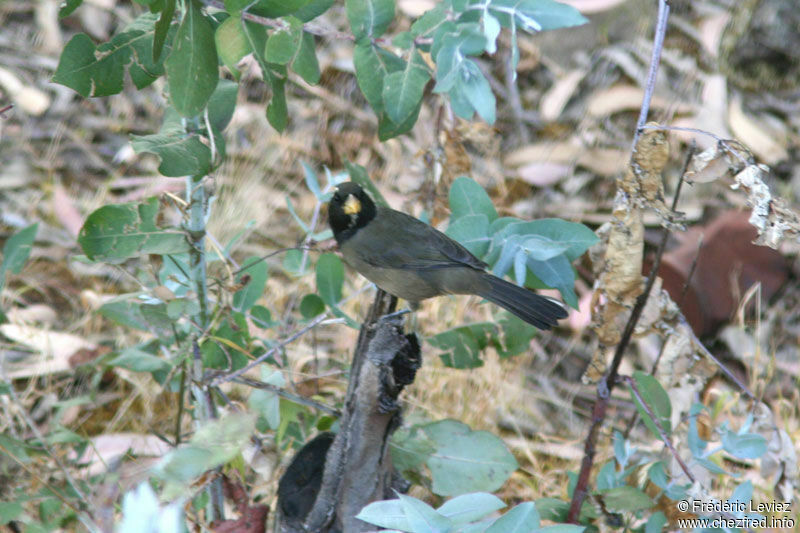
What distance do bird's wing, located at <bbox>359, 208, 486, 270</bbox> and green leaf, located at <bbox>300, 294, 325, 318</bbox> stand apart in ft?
0.73

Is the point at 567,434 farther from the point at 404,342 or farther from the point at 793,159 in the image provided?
the point at 793,159

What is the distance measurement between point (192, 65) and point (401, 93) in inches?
18.3

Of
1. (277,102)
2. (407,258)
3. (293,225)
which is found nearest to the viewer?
(277,102)

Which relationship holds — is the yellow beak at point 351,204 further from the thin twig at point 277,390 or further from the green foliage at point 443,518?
the green foliage at point 443,518

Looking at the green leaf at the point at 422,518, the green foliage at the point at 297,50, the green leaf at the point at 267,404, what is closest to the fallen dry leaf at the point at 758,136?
the green foliage at the point at 297,50

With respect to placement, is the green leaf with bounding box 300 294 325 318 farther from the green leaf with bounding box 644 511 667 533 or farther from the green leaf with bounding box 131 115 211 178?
the green leaf with bounding box 644 511 667 533

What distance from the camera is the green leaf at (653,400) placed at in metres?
1.91

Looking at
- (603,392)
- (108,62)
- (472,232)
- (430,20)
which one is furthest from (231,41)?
(603,392)

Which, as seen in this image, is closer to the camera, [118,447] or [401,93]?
[401,93]

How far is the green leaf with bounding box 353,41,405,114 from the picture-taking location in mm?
1960

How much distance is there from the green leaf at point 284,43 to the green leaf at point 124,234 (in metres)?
0.49

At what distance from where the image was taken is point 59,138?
4.11 m

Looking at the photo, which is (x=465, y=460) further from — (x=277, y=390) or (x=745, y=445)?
(x=745, y=445)

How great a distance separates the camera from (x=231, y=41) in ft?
5.45
